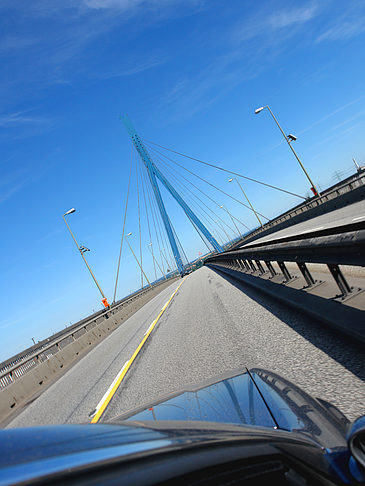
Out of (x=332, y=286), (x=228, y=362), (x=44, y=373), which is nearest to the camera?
(x=228, y=362)

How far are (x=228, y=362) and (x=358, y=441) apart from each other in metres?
4.03

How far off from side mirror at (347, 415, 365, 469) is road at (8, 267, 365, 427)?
1.56 m

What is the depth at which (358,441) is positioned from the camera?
4.48 ft

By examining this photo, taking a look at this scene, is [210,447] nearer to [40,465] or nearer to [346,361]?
[40,465]

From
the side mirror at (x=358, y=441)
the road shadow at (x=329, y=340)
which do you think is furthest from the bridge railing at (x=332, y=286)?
the side mirror at (x=358, y=441)

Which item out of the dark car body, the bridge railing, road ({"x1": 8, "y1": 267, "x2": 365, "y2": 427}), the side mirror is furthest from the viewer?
the bridge railing

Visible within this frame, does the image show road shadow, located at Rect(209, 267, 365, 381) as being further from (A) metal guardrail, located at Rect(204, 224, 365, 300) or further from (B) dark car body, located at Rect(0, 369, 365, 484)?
(B) dark car body, located at Rect(0, 369, 365, 484)

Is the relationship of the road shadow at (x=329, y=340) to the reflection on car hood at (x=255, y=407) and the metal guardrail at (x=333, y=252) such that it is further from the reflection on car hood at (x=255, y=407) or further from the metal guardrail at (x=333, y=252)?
the reflection on car hood at (x=255, y=407)

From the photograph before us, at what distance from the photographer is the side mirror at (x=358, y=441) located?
1327 millimetres

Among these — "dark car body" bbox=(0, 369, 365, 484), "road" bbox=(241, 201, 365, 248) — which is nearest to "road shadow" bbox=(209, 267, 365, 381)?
"dark car body" bbox=(0, 369, 365, 484)

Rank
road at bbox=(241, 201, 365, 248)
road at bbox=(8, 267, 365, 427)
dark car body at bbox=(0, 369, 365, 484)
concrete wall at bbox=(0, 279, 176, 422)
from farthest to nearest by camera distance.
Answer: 1. road at bbox=(241, 201, 365, 248)
2. concrete wall at bbox=(0, 279, 176, 422)
3. road at bbox=(8, 267, 365, 427)
4. dark car body at bbox=(0, 369, 365, 484)

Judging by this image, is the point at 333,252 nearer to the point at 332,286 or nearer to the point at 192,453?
the point at 332,286

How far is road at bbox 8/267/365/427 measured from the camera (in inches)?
144

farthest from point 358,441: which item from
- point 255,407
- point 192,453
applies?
point 255,407
